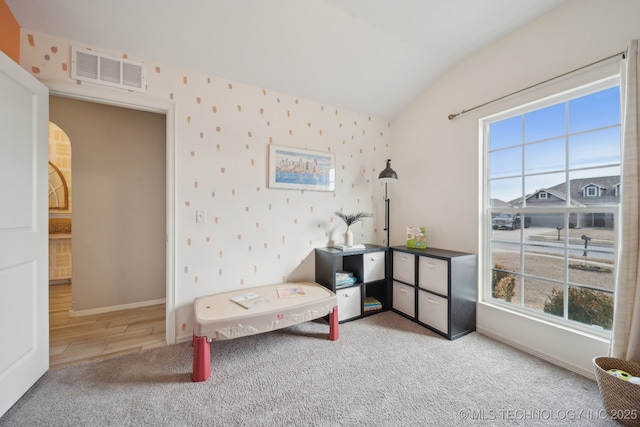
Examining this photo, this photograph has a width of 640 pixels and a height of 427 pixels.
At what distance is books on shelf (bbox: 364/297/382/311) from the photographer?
2.63m

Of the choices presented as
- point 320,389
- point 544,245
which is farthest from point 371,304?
point 544,245

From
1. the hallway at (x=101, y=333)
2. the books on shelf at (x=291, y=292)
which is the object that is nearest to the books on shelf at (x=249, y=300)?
the books on shelf at (x=291, y=292)

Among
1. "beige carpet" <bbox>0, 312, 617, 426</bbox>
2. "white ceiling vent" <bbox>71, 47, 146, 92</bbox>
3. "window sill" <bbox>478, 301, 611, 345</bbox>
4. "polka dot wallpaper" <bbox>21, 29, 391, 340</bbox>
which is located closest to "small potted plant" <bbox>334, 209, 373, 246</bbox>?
"polka dot wallpaper" <bbox>21, 29, 391, 340</bbox>

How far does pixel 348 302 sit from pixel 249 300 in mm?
1005

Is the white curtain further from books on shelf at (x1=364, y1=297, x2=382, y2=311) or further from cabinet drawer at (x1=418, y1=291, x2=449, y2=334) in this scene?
books on shelf at (x1=364, y1=297, x2=382, y2=311)

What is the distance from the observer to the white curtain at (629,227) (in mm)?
1410

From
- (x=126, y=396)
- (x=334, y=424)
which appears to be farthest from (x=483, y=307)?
(x=126, y=396)

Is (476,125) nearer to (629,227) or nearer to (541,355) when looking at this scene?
(629,227)

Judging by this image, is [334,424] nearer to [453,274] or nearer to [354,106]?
[453,274]

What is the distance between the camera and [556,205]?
188cm

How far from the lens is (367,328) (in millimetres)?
2348

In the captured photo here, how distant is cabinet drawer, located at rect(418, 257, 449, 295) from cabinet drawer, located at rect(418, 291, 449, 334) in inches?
3.0

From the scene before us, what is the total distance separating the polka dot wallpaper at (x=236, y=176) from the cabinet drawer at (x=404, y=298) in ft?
2.80

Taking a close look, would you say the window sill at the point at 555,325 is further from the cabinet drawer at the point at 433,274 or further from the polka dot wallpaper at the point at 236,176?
the polka dot wallpaper at the point at 236,176
